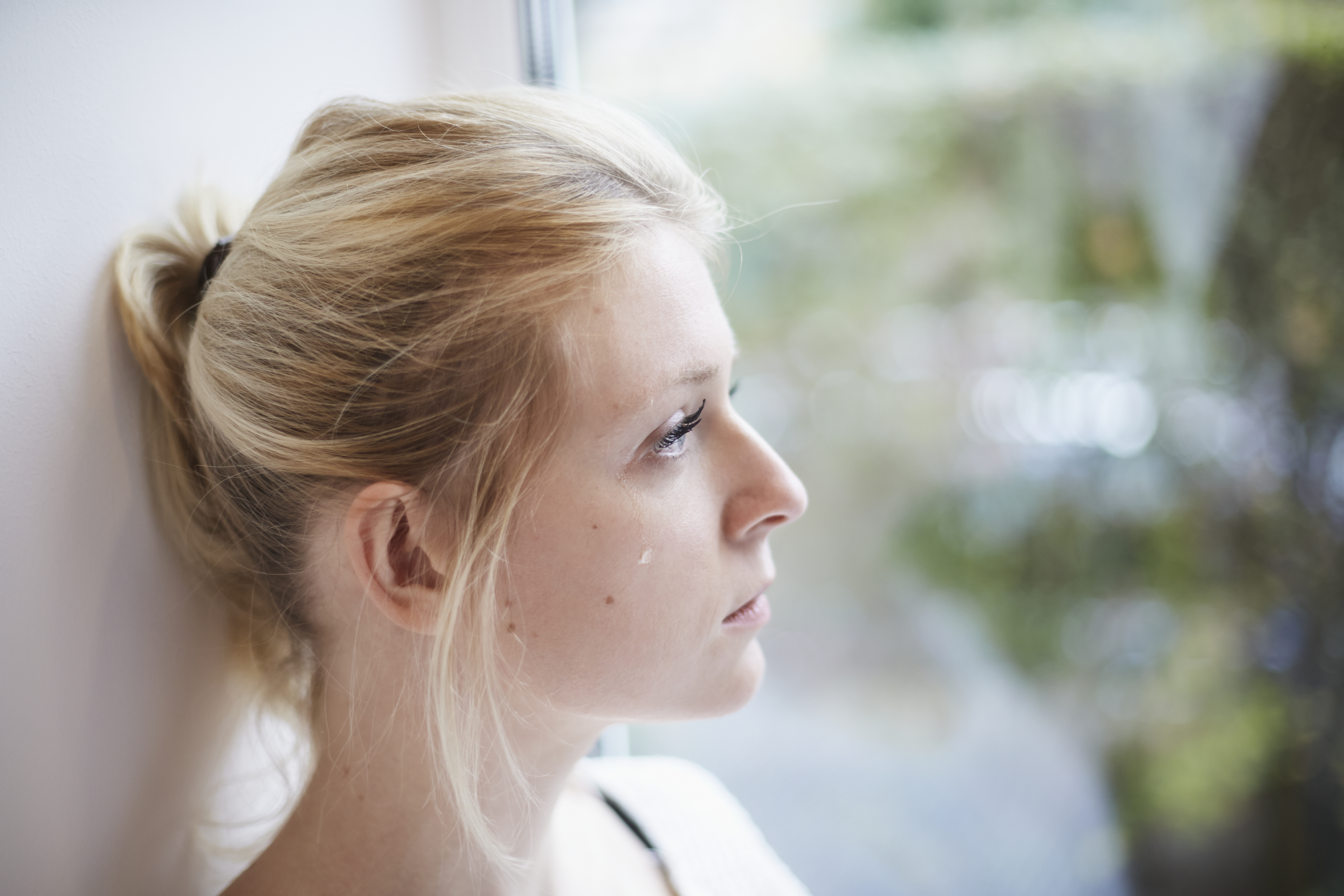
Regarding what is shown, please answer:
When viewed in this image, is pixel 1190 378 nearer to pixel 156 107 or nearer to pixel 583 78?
pixel 583 78

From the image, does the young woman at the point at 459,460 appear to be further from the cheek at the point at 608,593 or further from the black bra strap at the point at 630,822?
the black bra strap at the point at 630,822

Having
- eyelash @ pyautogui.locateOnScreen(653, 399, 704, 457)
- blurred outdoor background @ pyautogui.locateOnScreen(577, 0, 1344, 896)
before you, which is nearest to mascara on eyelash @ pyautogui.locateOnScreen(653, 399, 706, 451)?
eyelash @ pyautogui.locateOnScreen(653, 399, 704, 457)

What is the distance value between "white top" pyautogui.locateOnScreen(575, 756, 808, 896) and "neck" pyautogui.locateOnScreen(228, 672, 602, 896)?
247 mm

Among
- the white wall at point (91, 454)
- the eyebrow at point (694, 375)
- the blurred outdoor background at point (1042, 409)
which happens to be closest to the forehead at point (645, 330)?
the eyebrow at point (694, 375)

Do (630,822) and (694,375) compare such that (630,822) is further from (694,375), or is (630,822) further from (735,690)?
(694,375)

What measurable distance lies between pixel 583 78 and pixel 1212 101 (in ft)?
2.72

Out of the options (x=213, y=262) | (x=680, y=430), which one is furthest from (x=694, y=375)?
(x=213, y=262)

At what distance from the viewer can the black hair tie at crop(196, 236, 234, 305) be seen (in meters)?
0.77

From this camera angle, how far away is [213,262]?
0.77 metres

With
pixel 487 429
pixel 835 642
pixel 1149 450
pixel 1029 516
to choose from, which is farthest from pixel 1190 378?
pixel 487 429

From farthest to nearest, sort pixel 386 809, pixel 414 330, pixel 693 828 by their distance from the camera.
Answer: pixel 693 828 < pixel 386 809 < pixel 414 330

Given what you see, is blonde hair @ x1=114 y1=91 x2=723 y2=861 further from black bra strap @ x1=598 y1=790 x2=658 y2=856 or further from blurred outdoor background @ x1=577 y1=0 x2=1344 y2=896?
blurred outdoor background @ x1=577 y1=0 x2=1344 y2=896

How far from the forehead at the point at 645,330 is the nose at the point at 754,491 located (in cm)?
8

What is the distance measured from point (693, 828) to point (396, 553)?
54 centimetres
